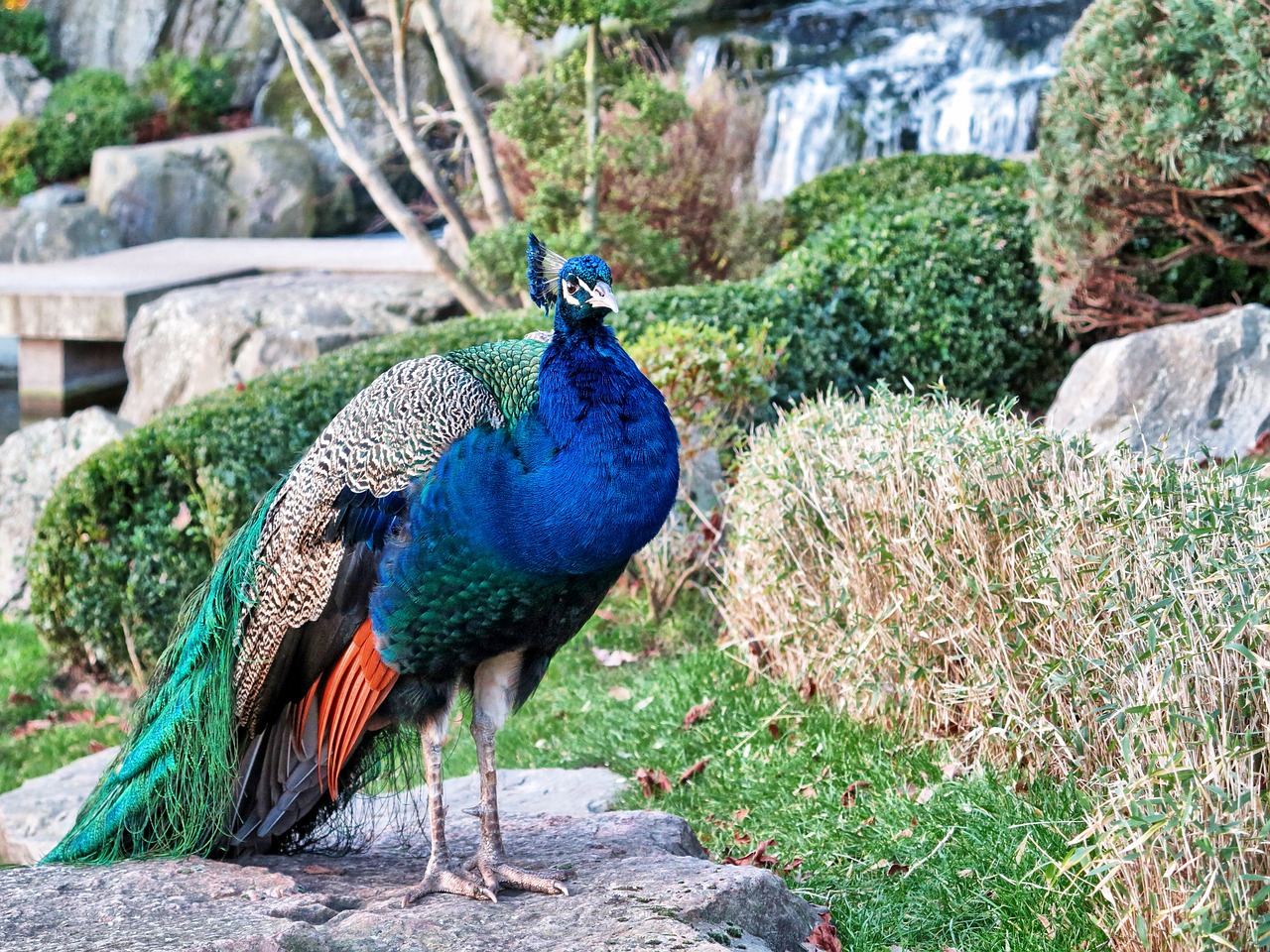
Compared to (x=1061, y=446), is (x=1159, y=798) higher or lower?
lower

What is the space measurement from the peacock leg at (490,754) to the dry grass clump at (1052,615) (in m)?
1.30

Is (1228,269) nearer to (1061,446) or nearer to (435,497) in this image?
(1061,446)

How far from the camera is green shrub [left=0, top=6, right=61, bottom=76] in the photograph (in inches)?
680

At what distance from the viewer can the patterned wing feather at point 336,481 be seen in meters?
3.07

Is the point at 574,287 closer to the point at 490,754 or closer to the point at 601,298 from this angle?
the point at 601,298

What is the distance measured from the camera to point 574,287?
3.01 metres

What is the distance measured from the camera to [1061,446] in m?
4.01

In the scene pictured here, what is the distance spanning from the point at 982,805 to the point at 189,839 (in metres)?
2.13

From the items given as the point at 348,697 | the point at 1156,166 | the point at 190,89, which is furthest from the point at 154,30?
the point at 348,697

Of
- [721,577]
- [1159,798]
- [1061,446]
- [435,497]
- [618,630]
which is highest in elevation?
[435,497]

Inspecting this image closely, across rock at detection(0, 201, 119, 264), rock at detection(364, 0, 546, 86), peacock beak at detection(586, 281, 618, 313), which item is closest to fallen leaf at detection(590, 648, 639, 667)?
peacock beak at detection(586, 281, 618, 313)

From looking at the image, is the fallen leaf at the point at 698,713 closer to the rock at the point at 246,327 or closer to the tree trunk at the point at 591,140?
the tree trunk at the point at 591,140

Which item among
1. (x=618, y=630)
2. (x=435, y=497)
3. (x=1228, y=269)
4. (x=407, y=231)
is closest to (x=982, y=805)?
(x=435, y=497)

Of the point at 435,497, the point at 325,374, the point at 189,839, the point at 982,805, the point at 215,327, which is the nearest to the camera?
the point at 435,497
